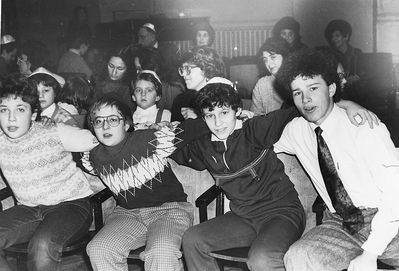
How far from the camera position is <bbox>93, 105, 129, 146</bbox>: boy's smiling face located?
242 centimetres

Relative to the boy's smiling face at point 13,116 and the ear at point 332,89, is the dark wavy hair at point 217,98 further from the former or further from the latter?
the boy's smiling face at point 13,116

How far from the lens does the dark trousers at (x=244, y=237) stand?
205 cm

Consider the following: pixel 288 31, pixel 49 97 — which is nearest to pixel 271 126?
pixel 49 97

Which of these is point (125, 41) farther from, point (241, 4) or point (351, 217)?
point (351, 217)

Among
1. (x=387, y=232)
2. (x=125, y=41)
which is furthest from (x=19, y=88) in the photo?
(x=125, y=41)

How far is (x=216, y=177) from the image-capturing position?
7.82ft

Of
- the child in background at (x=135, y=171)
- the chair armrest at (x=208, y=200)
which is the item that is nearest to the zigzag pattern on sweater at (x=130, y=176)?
the child in background at (x=135, y=171)

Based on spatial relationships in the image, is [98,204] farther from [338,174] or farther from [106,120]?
[338,174]

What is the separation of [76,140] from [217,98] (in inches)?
27.0

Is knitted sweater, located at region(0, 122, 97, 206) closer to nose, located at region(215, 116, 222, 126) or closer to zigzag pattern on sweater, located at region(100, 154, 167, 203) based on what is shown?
zigzag pattern on sweater, located at region(100, 154, 167, 203)

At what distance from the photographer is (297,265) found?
6.37 ft

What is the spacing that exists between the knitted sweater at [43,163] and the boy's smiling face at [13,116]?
42mm

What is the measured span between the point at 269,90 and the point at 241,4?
3937 mm

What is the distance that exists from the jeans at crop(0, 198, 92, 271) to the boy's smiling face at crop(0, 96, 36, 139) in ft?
1.15
